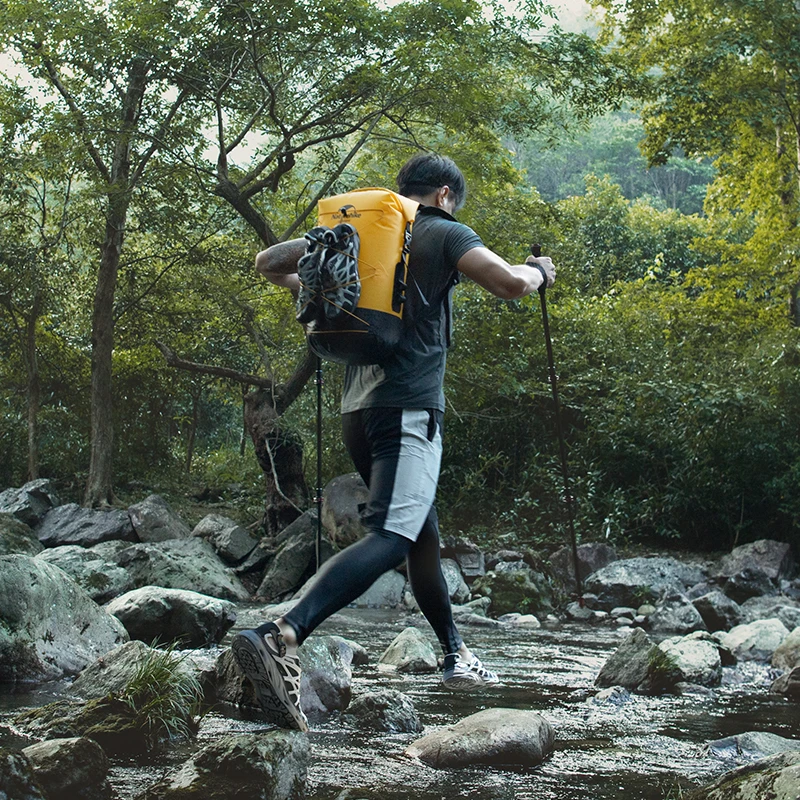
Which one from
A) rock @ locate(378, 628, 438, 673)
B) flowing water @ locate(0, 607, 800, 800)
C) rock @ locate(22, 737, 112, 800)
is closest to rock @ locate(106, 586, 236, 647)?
flowing water @ locate(0, 607, 800, 800)

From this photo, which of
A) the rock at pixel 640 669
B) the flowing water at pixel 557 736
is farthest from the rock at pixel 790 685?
the rock at pixel 640 669

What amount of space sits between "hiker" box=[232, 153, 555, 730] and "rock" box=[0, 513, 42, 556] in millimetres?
7110

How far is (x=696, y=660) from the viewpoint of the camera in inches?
236

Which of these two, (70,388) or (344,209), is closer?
(344,209)

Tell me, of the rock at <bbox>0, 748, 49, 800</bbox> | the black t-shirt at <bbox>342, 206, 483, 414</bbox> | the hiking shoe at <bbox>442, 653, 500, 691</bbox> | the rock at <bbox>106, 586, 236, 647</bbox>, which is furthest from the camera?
the rock at <bbox>106, 586, 236, 647</bbox>

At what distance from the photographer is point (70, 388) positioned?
18312mm

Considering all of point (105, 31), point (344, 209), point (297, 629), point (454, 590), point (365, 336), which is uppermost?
point (105, 31)

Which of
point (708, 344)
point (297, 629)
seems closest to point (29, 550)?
point (297, 629)

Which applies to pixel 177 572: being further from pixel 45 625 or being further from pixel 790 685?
pixel 790 685

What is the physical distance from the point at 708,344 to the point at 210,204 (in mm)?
8594

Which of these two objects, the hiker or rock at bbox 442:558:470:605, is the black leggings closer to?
the hiker

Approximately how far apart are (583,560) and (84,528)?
684 centimetres

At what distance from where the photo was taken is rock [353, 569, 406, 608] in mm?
10547

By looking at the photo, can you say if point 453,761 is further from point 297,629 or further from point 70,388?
point 70,388
